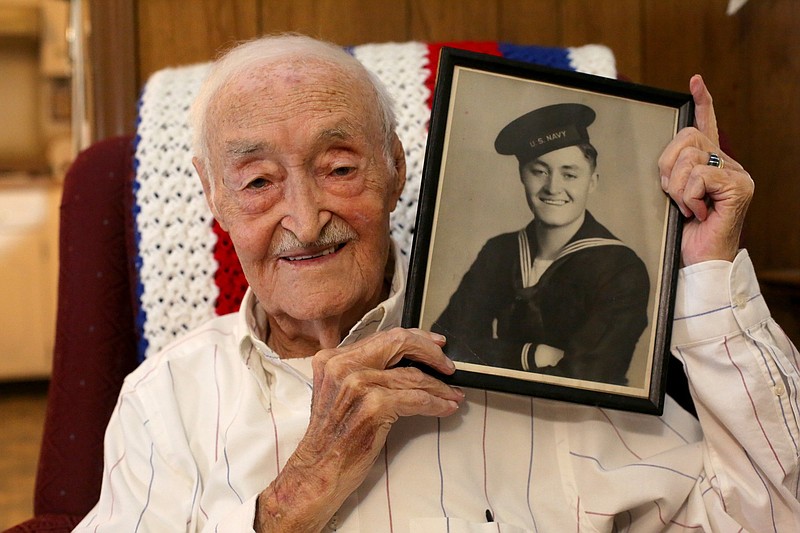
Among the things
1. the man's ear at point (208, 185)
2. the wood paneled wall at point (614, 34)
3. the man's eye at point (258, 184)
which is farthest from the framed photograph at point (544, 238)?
the wood paneled wall at point (614, 34)

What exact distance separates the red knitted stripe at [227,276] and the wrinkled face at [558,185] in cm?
65

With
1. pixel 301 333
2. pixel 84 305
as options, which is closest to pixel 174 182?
pixel 84 305

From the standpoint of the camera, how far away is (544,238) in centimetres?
111

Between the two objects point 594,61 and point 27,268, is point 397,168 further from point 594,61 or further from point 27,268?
point 27,268

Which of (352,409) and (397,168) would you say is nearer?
(352,409)

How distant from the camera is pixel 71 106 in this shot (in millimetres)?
4523

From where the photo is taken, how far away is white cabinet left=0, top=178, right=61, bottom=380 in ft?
14.5

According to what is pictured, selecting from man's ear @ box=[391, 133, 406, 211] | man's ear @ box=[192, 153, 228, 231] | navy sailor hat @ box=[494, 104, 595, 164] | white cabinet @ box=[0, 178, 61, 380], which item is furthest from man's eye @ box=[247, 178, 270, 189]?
white cabinet @ box=[0, 178, 61, 380]

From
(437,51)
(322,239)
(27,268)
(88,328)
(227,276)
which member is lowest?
(27,268)

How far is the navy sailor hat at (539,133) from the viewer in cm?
111

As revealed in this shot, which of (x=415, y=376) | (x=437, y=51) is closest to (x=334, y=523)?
(x=415, y=376)

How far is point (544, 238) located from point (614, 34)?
112 cm

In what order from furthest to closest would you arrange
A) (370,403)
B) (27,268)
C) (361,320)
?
(27,268), (361,320), (370,403)

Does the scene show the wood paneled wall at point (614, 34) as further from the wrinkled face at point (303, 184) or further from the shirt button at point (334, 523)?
the shirt button at point (334, 523)
